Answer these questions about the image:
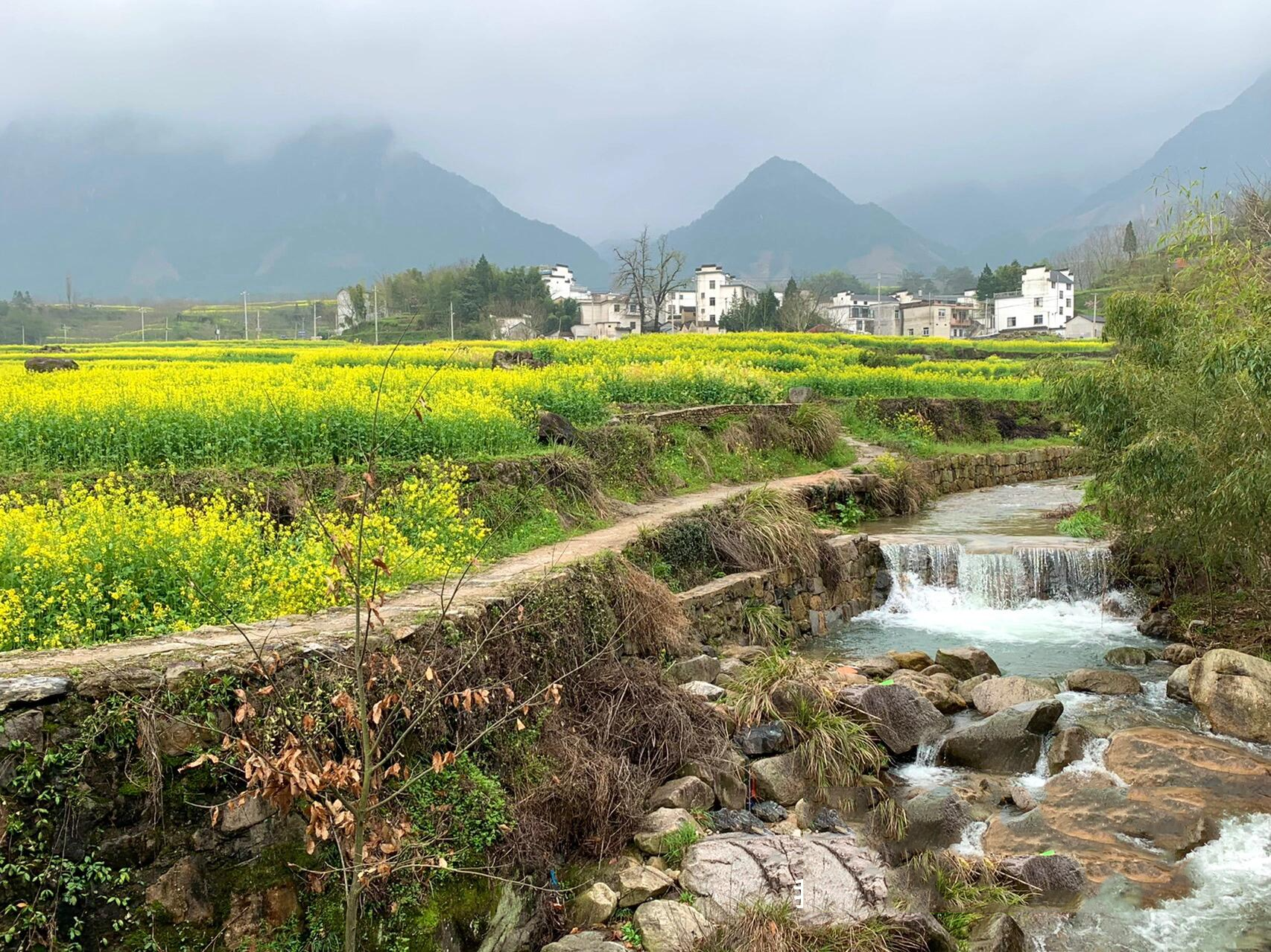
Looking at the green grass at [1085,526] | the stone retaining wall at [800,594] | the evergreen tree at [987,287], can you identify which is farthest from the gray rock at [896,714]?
the evergreen tree at [987,287]

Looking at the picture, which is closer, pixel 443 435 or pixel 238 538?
pixel 238 538

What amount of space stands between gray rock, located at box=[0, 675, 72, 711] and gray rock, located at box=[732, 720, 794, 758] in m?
4.99

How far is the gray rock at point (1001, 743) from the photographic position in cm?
827

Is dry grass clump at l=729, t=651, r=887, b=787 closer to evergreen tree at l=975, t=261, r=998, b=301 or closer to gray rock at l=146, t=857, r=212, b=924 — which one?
gray rock at l=146, t=857, r=212, b=924

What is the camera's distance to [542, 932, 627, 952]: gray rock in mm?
4949

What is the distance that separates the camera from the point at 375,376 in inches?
629

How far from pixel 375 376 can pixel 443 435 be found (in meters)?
4.52

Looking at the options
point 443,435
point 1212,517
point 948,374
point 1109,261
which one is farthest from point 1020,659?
point 1109,261

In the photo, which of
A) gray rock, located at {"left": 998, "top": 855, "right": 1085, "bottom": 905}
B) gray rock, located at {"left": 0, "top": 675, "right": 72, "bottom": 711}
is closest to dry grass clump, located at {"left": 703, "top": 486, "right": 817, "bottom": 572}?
gray rock, located at {"left": 998, "top": 855, "right": 1085, "bottom": 905}

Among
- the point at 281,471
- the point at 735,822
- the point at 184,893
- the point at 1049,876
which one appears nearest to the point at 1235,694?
the point at 1049,876

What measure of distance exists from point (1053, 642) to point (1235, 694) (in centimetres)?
340

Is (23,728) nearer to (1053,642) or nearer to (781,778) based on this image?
(781,778)

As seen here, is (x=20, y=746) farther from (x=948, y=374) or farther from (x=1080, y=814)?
(x=948, y=374)

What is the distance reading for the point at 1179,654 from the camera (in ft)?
35.6
